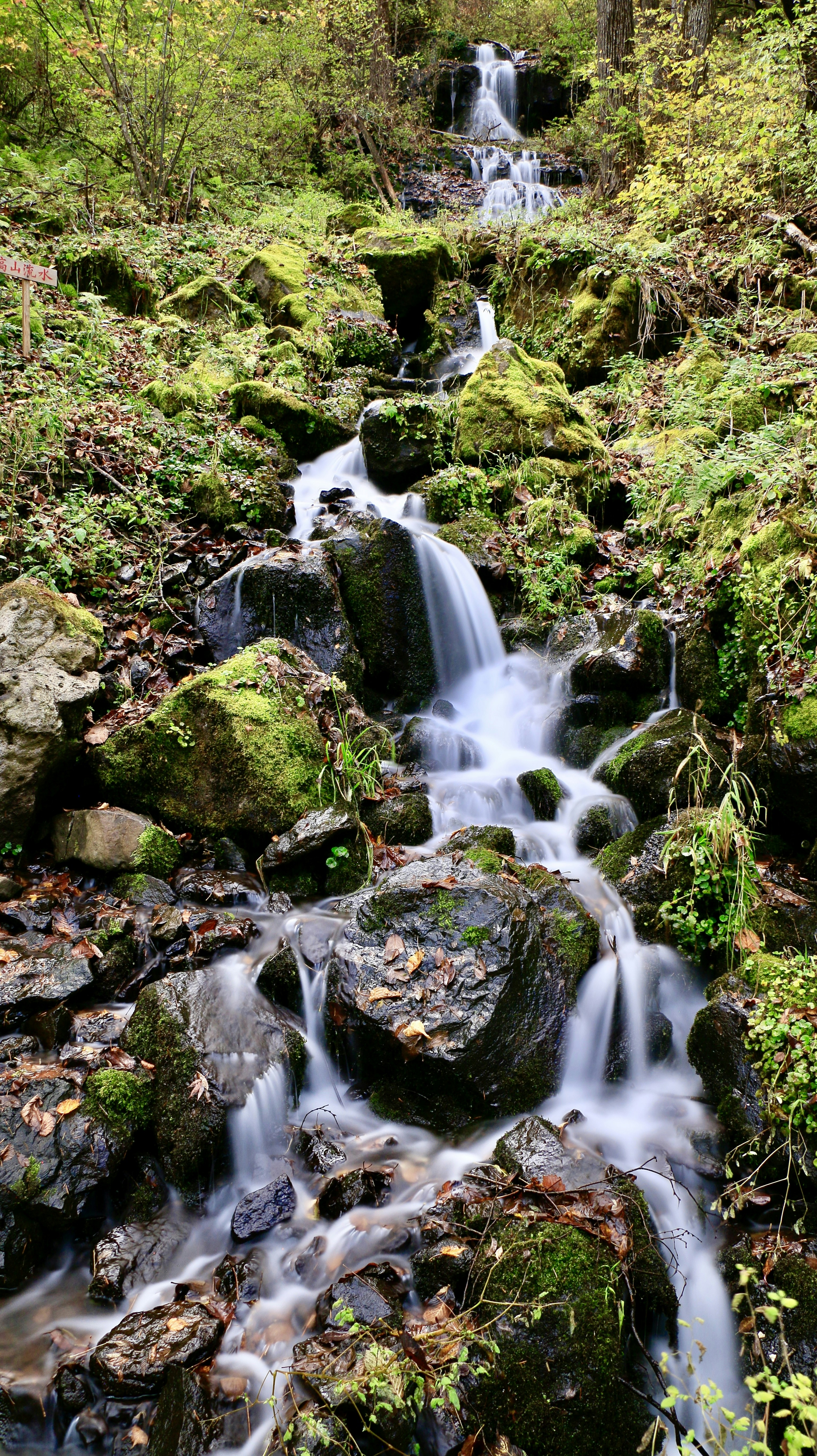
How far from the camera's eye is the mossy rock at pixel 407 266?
1342cm

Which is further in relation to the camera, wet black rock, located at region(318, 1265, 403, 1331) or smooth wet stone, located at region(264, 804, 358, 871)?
smooth wet stone, located at region(264, 804, 358, 871)

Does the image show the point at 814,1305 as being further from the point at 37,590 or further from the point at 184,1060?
the point at 37,590

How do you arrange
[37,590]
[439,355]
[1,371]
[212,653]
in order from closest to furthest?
[37,590] → [212,653] → [1,371] → [439,355]

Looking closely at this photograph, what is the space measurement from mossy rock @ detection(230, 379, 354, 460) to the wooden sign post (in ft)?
8.47

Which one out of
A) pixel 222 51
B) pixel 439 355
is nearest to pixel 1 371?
pixel 439 355

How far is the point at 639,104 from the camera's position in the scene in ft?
46.7

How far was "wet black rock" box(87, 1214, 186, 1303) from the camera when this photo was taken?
3.49m

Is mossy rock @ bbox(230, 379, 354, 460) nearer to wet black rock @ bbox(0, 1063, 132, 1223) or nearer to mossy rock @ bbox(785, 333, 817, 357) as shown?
mossy rock @ bbox(785, 333, 817, 357)

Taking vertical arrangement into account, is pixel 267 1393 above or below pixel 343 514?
below

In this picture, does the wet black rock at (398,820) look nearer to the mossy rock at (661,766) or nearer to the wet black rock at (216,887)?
the wet black rock at (216,887)

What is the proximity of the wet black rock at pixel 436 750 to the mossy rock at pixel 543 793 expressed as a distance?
73 cm

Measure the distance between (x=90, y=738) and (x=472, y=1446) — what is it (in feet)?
15.2

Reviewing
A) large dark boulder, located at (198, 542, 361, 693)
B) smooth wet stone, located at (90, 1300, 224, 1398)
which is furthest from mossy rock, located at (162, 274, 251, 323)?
smooth wet stone, located at (90, 1300, 224, 1398)

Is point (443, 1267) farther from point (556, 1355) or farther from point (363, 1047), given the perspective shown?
point (363, 1047)
